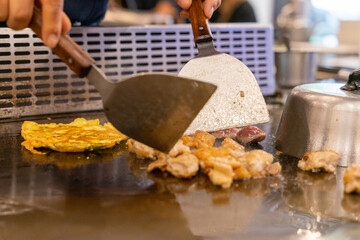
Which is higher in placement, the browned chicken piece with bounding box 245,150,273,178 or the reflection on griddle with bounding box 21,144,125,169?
the browned chicken piece with bounding box 245,150,273,178

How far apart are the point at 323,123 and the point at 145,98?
2.38 feet

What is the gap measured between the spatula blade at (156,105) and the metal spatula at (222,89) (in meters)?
0.43

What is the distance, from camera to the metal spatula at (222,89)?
184 cm

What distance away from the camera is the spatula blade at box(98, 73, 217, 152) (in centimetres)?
132

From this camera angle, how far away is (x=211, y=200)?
1.30 metres

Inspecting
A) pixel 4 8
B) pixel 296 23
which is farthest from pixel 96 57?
pixel 296 23

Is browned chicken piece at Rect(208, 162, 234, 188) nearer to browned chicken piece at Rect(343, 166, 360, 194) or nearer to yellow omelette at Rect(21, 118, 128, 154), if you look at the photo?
browned chicken piece at Rect(343, 166, 360, 194)

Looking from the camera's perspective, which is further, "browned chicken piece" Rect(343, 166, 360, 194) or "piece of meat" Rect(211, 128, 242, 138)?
"piece of meat" Rect(211, 128, 242, 138)

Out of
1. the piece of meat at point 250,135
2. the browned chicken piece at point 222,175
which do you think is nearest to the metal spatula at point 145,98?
the browned chicken piece at point 222,175

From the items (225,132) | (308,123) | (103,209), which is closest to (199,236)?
(103,209)

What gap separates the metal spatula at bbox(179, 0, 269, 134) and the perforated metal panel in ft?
2.45

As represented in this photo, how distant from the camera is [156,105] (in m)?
1.36

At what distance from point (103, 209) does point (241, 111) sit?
0.85m

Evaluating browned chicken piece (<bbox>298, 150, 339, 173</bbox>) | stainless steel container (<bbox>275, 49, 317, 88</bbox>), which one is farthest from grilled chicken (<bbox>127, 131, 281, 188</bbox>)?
stainless steel container (<bbox>275, 49, 317, 88</bbox>)
